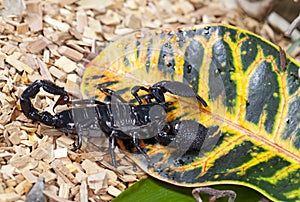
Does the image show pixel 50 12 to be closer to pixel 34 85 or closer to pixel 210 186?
pixel 34 85

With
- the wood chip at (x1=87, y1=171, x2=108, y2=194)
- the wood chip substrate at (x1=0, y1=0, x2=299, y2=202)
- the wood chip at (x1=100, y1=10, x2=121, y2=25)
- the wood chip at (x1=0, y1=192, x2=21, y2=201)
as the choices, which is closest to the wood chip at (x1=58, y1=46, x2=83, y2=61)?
the wood chip substrate at (x1=0, y1=0, x2=299, y2=202)

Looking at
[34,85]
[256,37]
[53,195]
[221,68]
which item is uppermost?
[256,37]

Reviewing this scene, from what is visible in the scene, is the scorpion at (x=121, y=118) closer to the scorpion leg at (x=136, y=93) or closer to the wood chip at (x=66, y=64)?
the scorpion leg at (x=136, y=93)

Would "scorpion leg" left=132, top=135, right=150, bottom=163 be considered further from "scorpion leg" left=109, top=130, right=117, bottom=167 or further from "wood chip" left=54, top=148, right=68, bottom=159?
"wood chip" left=54, top=148, right=68, bottom=159

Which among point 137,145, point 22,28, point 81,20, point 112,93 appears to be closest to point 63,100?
point 112,93

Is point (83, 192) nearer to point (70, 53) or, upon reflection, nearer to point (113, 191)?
point (113, 191)

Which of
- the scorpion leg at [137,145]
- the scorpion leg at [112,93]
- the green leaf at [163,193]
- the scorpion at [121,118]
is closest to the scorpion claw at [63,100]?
the scorpion at [121,118]

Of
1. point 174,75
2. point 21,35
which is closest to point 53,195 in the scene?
point 174,75
